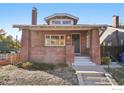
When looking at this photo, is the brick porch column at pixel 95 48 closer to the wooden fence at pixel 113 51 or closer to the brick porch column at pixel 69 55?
the brick porch column at pixel 69 55

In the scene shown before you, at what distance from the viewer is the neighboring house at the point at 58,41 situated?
17.6m

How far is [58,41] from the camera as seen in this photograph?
20.2m

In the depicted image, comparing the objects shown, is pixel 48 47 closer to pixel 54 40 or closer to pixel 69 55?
pixel 69 55

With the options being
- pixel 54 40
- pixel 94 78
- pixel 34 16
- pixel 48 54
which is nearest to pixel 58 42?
pixel 54 40

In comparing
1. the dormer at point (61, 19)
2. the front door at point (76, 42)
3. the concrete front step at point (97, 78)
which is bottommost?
the concrete front step at point (97, 78)

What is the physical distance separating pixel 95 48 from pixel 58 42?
374cm

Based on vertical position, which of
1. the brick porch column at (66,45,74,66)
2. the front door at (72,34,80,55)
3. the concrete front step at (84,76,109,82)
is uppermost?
the front door at (72,34,80,55)

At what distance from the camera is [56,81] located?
38.9ft

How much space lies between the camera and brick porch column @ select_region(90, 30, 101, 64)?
17.6m

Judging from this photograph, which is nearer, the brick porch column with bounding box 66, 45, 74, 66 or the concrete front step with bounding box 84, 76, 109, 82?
the concrete front step with bounding box 84, 76, 109, 82

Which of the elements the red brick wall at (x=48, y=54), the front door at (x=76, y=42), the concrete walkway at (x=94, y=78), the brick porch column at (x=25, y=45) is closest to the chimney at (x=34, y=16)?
the front door at (x=76, y=42)

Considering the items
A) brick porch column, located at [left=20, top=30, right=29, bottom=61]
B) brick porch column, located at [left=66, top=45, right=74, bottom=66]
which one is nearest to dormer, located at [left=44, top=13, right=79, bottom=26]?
brick porch column, located at [left=20, top=30, right=29, bottom=61]

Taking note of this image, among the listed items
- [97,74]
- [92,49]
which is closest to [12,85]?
[97,74]

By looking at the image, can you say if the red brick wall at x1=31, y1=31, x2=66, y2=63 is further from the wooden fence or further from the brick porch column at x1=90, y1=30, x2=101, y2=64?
the wooden fence
